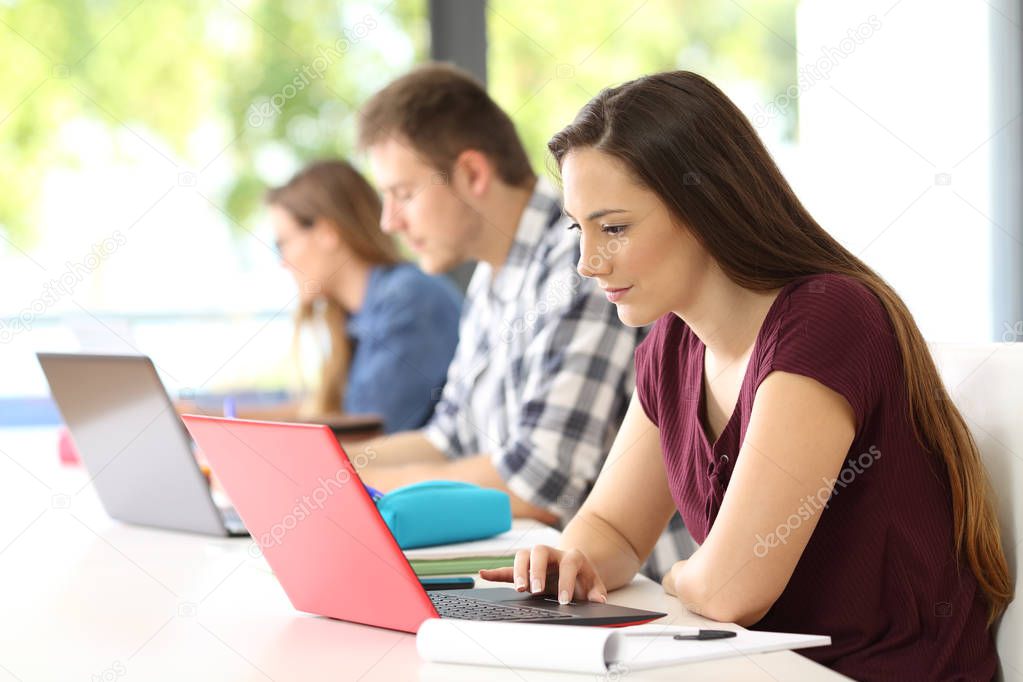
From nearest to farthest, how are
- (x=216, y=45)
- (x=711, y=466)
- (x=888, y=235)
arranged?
1. (x=711, y=466)
2. (x=888, y=235)
3. (x=216, y=45)

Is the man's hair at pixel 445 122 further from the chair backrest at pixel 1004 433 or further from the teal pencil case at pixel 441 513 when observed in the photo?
the chair backrest at pixel 1004 433

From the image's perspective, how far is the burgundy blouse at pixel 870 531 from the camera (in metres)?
1.13

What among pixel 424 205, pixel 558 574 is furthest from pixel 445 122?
pixel 558 574

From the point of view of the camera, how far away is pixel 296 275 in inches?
132

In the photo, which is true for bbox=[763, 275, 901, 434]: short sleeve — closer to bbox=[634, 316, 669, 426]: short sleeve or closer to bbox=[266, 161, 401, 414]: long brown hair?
bbox=[634, 316, 669, 426]: short sleeve

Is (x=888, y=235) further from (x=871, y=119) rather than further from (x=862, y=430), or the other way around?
(x=862, y=430)

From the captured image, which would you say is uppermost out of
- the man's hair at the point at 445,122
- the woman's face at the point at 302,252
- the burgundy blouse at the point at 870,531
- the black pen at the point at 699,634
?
the man's hair at the point at 445,122

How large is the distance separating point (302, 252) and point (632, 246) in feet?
7.17

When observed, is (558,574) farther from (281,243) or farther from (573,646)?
(281,243)

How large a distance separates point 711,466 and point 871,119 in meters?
1.27

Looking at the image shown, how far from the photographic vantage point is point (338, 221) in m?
3.25

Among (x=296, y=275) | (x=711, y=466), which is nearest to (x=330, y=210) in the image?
(x=296, y=275)

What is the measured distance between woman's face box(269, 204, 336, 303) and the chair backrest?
2348 millimetres

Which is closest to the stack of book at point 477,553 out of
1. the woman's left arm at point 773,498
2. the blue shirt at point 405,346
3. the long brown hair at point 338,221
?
the woman's left arm at point 773,498
